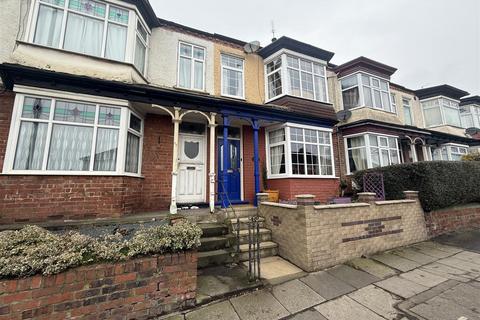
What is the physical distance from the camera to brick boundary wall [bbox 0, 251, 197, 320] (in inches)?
91.4

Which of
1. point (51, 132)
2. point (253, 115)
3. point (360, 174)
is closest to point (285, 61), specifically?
point (253, 115)

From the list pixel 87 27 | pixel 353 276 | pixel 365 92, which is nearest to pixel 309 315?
pixel 353 276

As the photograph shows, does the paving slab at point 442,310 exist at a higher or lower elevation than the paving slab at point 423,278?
lower

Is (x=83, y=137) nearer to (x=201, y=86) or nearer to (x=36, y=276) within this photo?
(x=36, y=276)

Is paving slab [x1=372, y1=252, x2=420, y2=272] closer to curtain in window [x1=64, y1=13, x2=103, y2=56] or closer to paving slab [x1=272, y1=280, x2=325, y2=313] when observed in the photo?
paving slab [x1=272, y1=280, x2=325, y2=313]

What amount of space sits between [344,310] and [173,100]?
21.0 ft

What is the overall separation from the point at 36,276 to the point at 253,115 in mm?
6610

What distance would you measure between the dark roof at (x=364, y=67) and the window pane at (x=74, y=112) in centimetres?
1180

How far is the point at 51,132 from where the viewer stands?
516 centimetres

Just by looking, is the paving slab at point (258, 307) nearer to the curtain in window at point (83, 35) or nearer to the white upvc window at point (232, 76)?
the white upvc window at point (232, 76)

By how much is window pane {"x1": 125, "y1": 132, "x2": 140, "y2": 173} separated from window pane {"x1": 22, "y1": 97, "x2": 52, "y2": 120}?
193cm

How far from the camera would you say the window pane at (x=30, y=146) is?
493 centimetres

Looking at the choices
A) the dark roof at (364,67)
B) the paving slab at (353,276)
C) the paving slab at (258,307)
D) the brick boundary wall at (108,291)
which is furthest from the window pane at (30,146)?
the dark roof at (364,67)

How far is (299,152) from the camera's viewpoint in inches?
325
